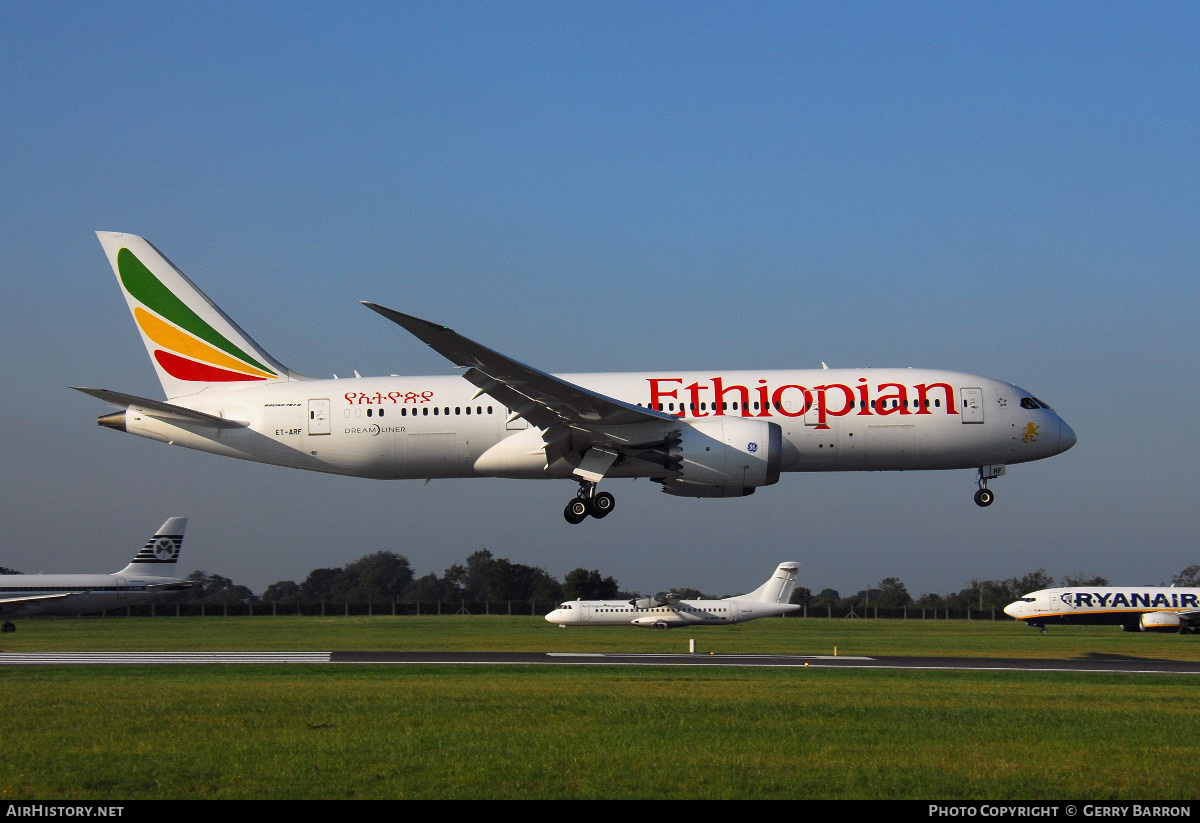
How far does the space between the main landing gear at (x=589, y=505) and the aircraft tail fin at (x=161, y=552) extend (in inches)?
2091

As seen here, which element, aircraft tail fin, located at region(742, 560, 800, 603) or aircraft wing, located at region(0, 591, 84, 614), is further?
aircraft tail fin, located at region(742, 560, 800, 603)

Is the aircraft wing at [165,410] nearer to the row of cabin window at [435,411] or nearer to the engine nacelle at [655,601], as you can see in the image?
the row of cabin window at [435,411]

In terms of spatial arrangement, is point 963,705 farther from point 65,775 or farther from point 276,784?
point 65,775

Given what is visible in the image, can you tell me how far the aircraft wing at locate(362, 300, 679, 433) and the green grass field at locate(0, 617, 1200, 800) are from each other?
7.28 m

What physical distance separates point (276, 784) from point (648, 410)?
70.4 ft

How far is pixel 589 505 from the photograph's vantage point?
36875 mm

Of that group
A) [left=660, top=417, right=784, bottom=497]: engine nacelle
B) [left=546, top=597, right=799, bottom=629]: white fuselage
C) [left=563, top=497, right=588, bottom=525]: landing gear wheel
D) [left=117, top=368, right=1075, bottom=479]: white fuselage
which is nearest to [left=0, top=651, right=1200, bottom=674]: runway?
[left=563, top=497, right=588, bottom=525]: landing gear wheel

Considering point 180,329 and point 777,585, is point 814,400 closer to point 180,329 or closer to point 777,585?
point 180,329

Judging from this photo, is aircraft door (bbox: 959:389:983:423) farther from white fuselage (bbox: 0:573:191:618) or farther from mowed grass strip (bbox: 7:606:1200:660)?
white fuselage (bbox: 0:573:191:618)

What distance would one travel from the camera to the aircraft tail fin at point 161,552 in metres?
80.5

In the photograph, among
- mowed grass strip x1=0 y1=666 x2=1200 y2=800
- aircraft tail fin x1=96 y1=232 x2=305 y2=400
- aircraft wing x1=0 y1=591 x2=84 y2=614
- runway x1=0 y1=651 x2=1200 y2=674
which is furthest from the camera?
aircraft wing x1=0 y1=591 x2=84 y2=614

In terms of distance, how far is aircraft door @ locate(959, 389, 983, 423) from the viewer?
121 ft

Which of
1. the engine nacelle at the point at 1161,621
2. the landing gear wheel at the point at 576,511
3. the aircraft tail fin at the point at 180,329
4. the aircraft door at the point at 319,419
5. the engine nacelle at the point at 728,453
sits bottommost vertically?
the engine nacelle at the point at 1161,621

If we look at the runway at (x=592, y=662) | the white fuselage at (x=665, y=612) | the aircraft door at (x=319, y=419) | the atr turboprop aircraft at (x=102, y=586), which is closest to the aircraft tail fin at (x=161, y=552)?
the atr turboprop aircraft at (x=102, y=586)
